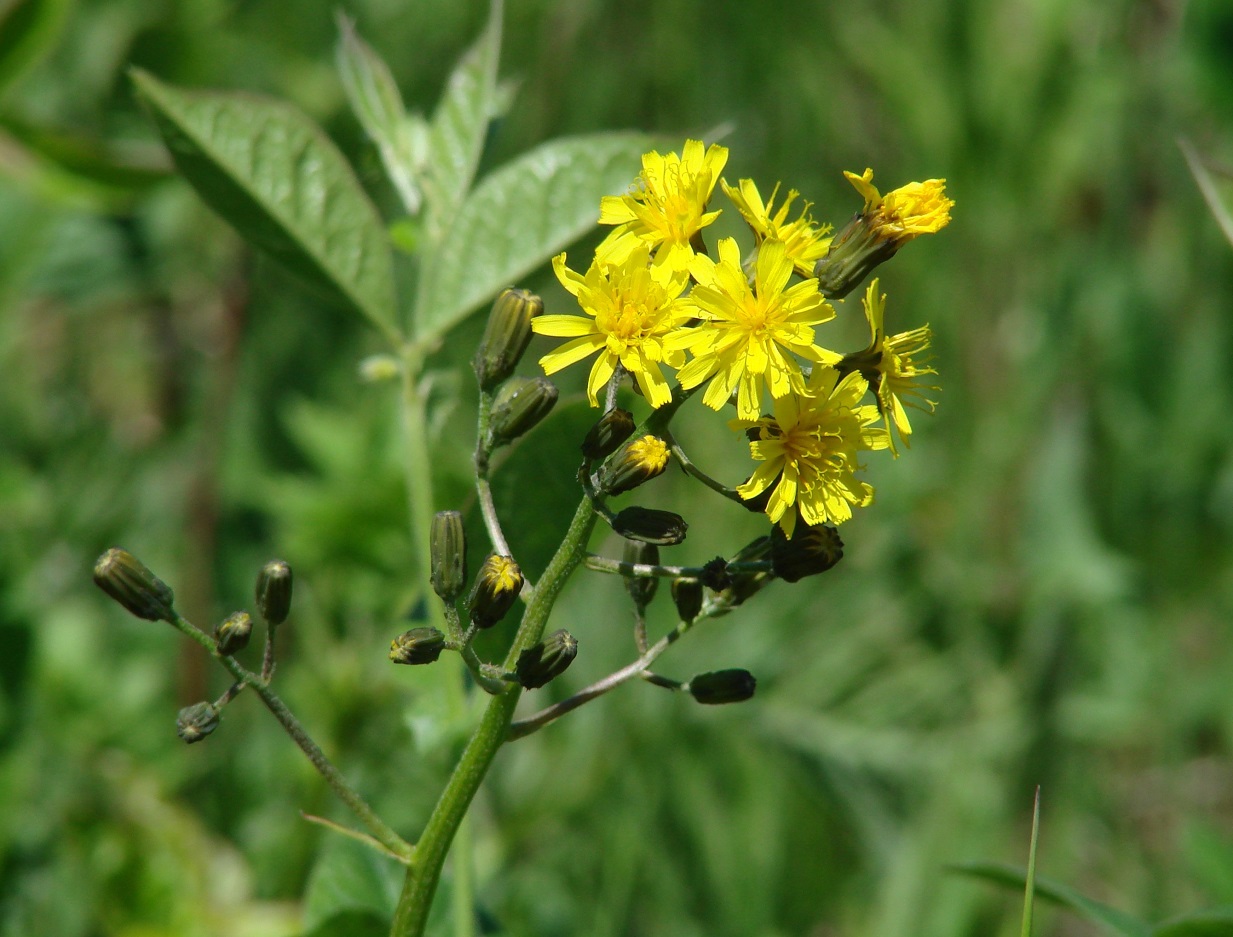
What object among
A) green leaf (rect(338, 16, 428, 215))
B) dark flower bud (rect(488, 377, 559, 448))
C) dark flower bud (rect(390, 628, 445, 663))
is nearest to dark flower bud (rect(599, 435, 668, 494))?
dark flower bud (rect(488, 377, 559, 448))

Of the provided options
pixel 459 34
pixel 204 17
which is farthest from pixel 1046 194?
pixel 204 17

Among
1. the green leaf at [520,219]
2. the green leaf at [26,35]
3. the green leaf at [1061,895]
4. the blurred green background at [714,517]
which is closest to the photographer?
the green leaf at [1061,895]

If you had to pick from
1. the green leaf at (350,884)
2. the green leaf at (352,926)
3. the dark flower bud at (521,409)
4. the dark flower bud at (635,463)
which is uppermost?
the dark flower bud at (521,409)

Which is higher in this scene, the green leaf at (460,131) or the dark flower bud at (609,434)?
the green leaf at (460,131)

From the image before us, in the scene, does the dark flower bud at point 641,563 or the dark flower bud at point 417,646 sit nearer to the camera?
the dark flower bud at point 417,646

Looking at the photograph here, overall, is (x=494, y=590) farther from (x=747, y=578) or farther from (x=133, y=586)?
(x=133, y=586)

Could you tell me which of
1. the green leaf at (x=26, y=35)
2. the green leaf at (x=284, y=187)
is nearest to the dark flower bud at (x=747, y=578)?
the green leaf at (x=284, y=187)

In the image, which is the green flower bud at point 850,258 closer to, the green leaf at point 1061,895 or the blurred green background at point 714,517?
the green leaf at point 1061,895

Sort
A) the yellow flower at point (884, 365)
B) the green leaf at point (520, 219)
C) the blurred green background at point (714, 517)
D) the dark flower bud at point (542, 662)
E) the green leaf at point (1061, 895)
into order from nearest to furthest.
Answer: the dark flower bud at point (542, 662), the yellow flower at point (884, 365), the green leaf at point (1061, 895), the green leaf at point (520, 219), the blurred green background at point (714, 517)
